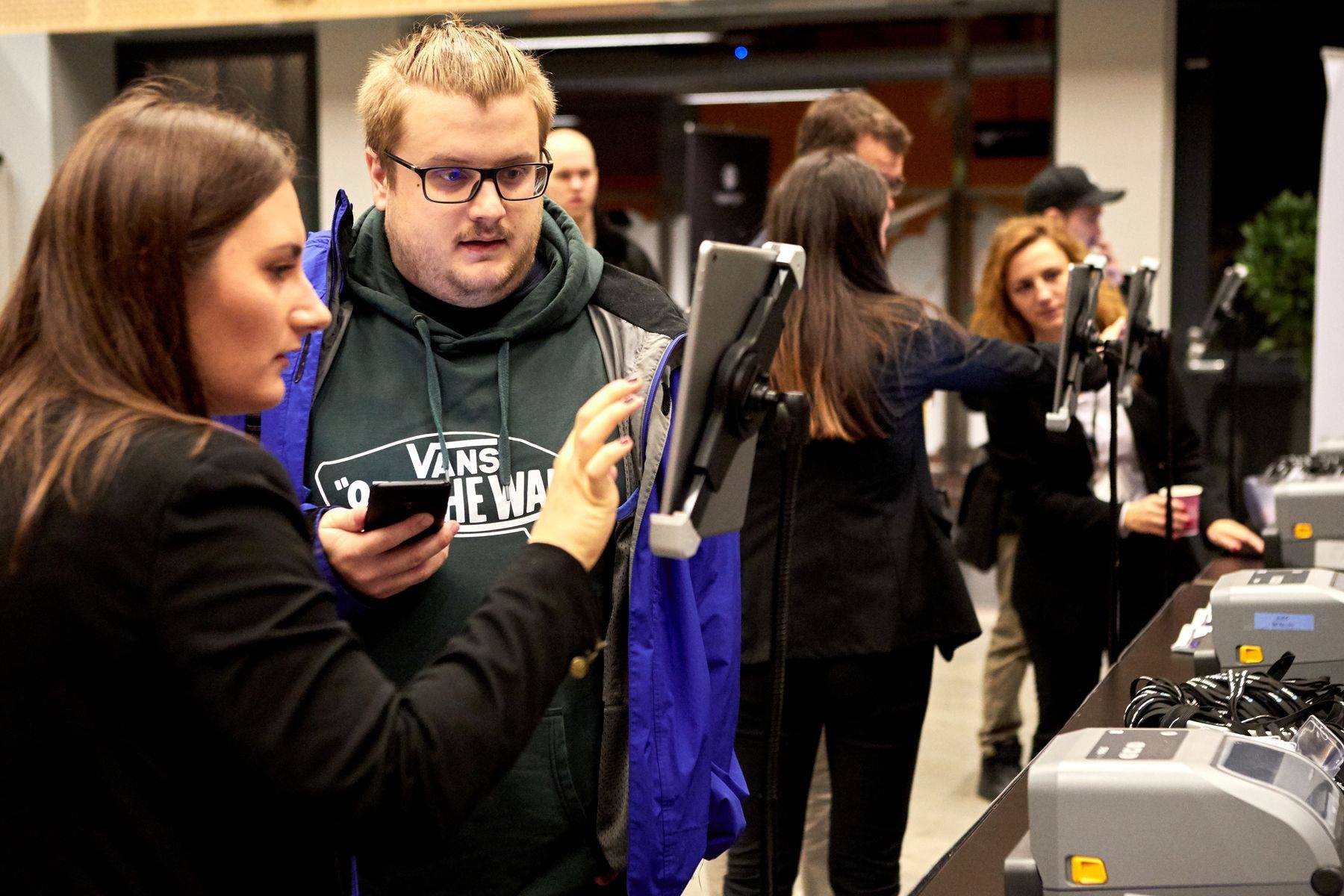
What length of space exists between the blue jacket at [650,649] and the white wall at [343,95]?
6201mm

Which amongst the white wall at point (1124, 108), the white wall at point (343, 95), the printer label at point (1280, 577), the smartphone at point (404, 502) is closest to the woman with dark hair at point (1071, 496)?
the printer label at point (1280, 577)

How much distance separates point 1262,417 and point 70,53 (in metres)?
6.66

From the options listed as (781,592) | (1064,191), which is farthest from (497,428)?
(1064,191)

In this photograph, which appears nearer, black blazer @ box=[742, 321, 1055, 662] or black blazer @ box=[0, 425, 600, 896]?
black blazer @ box=[0, 425, 600, 896]

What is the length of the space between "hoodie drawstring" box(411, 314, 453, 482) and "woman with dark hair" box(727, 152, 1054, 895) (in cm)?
102

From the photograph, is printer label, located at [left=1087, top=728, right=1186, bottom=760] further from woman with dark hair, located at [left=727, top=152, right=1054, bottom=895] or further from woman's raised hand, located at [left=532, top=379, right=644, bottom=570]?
woman with dark hair, located at [left=727, top=152, right=1054, bottom=895]

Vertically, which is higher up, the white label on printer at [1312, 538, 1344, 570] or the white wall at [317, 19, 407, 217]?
the white wall at [317, 19, 407, 217]

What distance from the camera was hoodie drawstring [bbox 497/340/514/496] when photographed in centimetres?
163

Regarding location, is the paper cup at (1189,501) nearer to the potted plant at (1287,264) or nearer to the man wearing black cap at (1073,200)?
the man wearing black cap at (1073,200)

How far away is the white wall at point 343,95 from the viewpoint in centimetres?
763

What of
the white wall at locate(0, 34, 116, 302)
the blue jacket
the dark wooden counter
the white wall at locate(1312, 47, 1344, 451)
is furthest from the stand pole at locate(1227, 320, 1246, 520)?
the white wall at locate(0, 34, 116, 302)

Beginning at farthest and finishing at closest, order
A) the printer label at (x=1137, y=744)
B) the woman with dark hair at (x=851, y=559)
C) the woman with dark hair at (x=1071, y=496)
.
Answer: the woman with dark hair at (x=1071, y=496) < the woman with dark hair at (x=851, y=559) < the printer label at (x=1137, y=744)

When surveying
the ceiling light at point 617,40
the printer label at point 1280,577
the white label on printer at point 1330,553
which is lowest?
the white label on printer at point 1330,553

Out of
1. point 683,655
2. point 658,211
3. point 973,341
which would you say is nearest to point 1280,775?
point 683,655
